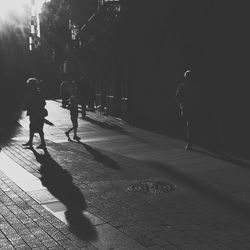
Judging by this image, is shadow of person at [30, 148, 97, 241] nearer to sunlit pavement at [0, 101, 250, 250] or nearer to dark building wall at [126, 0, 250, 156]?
sunlit pavement at [0, 101, 250, 250]

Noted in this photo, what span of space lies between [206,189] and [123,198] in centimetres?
148

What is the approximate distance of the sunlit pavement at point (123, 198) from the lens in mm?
4984

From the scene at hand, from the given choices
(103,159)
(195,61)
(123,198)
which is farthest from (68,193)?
(195,61)

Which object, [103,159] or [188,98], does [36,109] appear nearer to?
[103,159]

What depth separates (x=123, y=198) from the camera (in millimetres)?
6742

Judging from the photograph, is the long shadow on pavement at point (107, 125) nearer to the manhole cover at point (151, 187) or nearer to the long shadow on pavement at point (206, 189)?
the long shadow on pavement at point (206, 189)

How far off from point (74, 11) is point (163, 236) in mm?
29656

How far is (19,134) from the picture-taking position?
15141 millimetres

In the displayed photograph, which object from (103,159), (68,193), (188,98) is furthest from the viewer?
(188,98)

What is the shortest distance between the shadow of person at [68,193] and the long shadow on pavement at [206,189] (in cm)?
195

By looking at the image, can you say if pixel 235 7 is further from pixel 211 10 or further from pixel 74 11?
pixel 74 11

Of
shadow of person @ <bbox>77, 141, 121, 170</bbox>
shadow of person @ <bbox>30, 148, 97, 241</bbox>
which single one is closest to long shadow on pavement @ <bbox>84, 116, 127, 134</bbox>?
shadow of person @ <bbox>77, 141, 121, 170</bbox>

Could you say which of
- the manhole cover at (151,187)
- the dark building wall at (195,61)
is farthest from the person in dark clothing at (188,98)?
the manhole cover at (151,187)

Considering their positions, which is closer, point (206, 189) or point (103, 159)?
point (206, 189)
